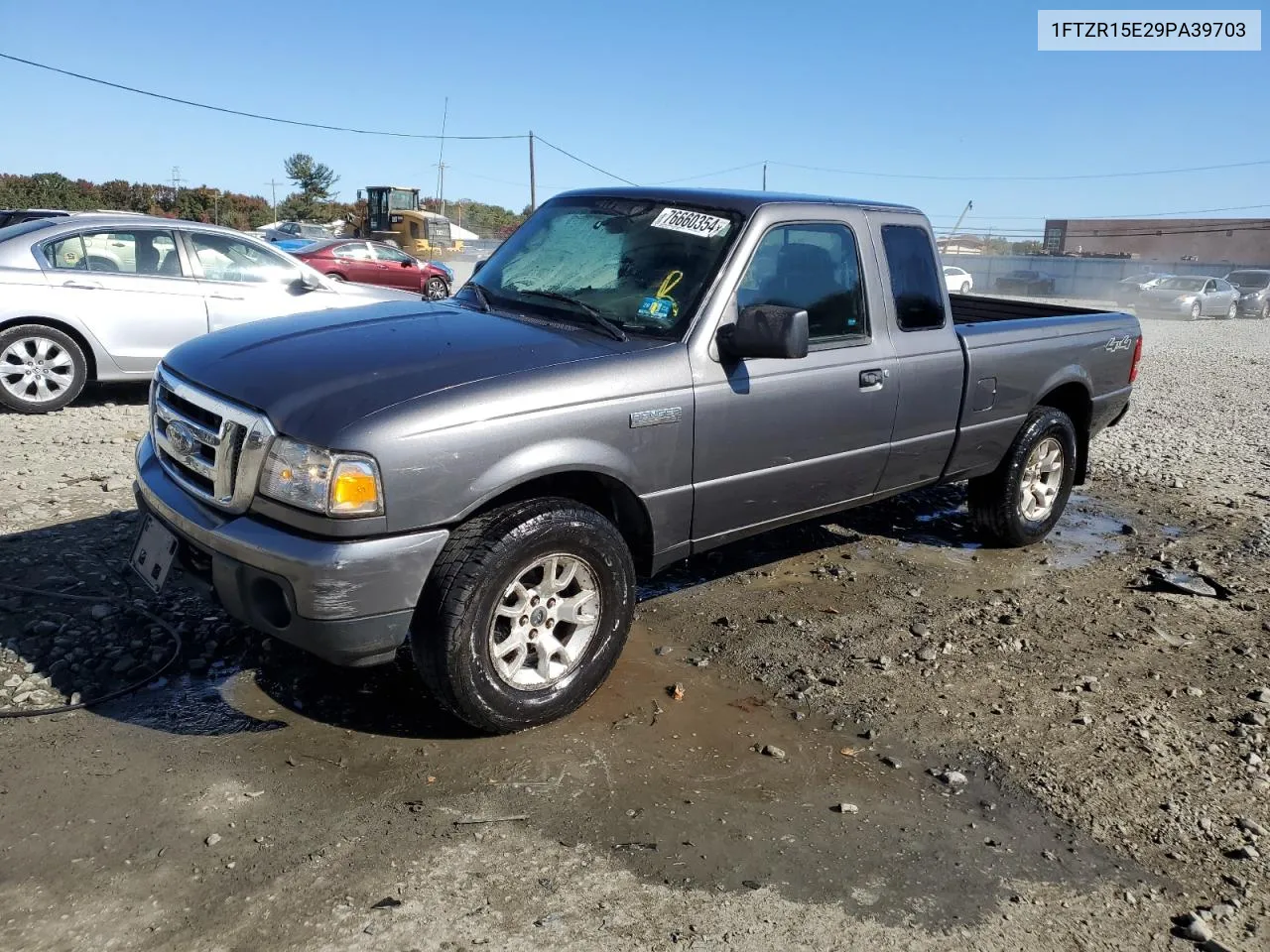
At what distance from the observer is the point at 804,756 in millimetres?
3590

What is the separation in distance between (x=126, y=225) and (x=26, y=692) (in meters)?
5.80

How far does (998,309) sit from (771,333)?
368cm

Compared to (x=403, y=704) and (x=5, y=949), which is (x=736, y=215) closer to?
(x=403, y=704)

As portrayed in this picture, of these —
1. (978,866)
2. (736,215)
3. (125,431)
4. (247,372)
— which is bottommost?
(978,866)

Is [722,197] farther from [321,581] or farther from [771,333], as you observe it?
[321,581]

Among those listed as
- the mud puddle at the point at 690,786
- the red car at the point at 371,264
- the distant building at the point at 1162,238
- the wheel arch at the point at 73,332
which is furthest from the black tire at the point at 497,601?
the distant building at the point at 1162,238

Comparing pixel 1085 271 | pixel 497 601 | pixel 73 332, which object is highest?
pixel 1085 271

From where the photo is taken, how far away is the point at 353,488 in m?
3.07

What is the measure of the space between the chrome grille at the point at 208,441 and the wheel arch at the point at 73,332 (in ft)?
15.7

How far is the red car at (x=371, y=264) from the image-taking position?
2116 cm

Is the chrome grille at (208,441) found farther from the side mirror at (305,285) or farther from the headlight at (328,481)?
the side mirror at (305,285)

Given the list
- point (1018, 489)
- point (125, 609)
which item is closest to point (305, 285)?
point (125, 609)

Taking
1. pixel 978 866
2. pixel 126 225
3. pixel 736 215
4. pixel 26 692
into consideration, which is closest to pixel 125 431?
pixel 126 225

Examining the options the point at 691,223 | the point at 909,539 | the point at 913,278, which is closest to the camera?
the point at 691,223
